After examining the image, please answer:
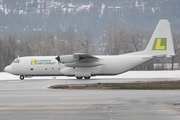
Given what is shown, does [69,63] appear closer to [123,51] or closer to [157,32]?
[157,32]

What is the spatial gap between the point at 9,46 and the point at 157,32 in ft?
172

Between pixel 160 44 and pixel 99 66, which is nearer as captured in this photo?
pixel 160 44

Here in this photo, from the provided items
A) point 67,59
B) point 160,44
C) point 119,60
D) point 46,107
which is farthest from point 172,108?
point 160,44

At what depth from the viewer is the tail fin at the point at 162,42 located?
41.2 m

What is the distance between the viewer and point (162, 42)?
4125 cm

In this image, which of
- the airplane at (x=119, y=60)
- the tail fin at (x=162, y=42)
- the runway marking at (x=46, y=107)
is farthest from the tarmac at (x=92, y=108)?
the tail fin at (x=162, y=42)

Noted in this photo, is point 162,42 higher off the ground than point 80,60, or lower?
higher

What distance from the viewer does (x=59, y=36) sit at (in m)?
107

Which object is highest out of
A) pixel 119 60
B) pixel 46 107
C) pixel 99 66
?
pixel 119 60

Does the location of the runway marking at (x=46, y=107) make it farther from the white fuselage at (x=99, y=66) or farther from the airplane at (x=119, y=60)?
the white fuselage at (x=99, y=66)

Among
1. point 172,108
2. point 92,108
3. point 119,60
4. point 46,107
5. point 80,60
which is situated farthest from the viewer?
point 119,60

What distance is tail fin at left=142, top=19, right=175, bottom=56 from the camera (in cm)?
4119

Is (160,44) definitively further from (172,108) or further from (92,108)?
(92,108)

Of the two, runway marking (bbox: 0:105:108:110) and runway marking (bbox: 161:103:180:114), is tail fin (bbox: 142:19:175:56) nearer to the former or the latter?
runway marking (bbox: 161:103:180:114)
